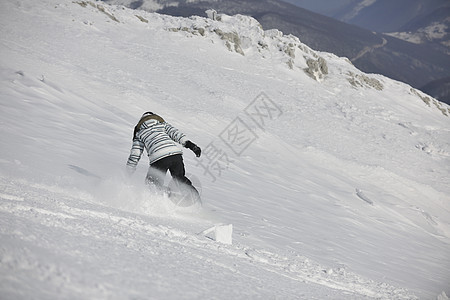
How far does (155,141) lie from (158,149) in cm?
13

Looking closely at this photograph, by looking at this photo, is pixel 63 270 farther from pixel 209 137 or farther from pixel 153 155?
pixel 209 137

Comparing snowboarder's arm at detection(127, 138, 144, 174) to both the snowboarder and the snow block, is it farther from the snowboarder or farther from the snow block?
the snow block

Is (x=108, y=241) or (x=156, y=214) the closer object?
(x=108, y=241)

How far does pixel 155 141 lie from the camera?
197 inches

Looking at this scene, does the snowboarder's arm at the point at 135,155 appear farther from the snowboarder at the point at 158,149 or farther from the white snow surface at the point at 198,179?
the white snow surface at the point at 198,179

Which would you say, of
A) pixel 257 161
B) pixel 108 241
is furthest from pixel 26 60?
pixel 108 241

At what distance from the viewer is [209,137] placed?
46.1ft

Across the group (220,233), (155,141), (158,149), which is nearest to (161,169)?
(158,149)

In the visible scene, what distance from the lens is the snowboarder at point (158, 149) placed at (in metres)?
4.93

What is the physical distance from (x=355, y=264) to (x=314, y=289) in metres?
2.27

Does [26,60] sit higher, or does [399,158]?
[399,158]

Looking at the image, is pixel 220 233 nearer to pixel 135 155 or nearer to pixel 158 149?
pixel 158 149

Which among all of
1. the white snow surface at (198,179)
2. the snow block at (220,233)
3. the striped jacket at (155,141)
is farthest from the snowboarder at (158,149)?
the snow block at (220,233)

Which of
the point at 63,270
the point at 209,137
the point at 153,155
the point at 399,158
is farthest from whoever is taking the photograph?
the point at 399,158
